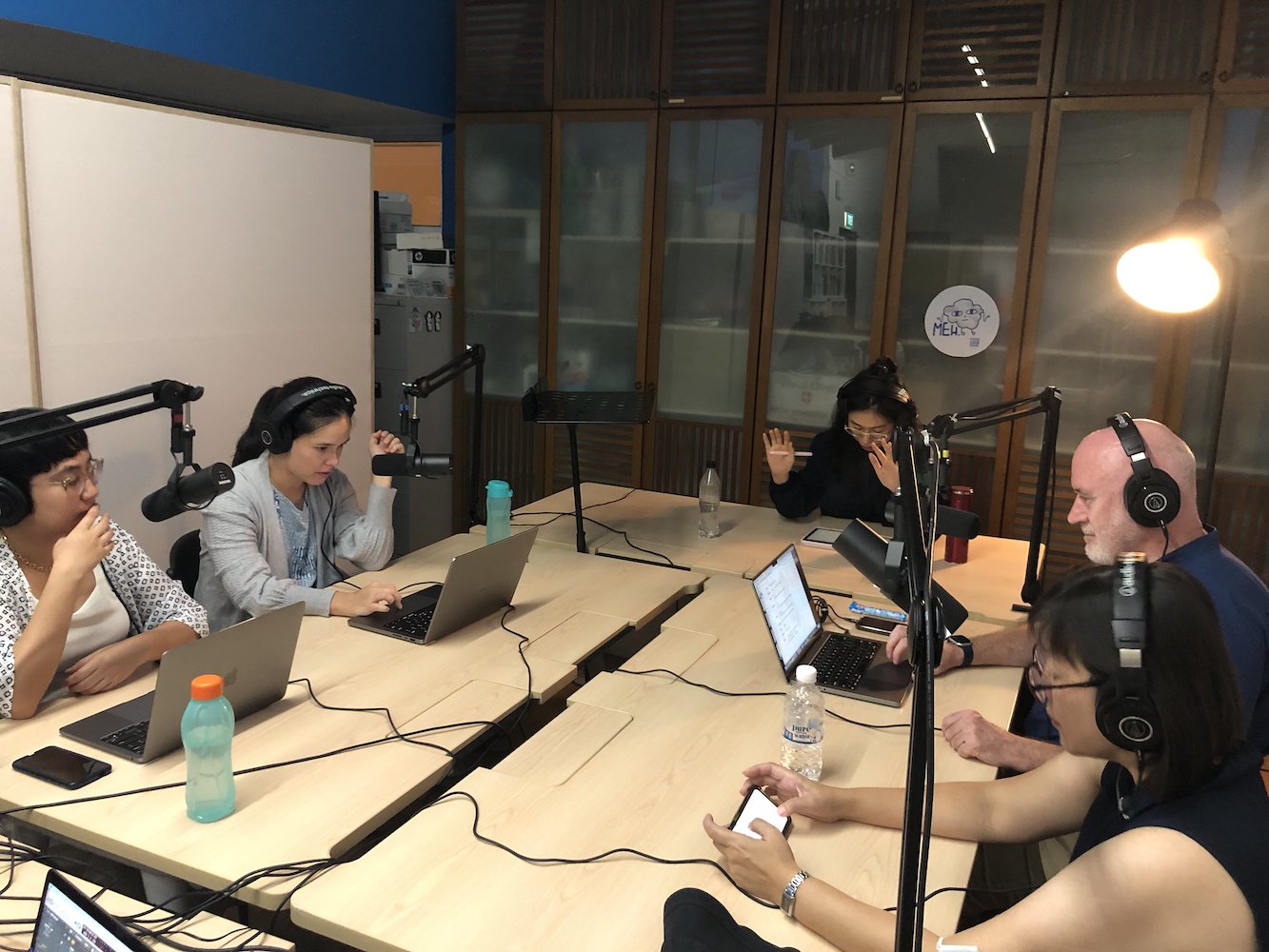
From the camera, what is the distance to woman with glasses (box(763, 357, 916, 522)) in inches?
119

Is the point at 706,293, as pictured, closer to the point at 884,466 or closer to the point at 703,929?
the point at 884,466

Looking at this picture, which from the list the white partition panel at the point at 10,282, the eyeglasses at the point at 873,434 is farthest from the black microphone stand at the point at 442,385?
the eyeglasses at the point at 873,434

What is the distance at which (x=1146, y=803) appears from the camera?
122 centimetres

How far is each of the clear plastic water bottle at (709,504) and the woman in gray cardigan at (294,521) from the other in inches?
37.5

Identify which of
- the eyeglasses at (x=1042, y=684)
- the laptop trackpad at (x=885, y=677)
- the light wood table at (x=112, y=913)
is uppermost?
the eyeglasses at (x=1042, y=684)

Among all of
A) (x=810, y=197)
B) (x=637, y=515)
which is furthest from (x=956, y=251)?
(x=637, y=515)

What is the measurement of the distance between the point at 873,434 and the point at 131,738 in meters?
2.19

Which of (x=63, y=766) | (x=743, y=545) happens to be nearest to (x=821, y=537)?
(x=743, y=545)

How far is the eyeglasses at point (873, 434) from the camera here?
304 centimetres

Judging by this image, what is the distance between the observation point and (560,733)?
1763 mm

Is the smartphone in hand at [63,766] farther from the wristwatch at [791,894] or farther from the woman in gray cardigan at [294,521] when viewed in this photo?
the wristwatch at [791,894]

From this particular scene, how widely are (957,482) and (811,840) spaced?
2742 mm

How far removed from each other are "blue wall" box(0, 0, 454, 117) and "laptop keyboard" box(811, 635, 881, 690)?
9.09 feet

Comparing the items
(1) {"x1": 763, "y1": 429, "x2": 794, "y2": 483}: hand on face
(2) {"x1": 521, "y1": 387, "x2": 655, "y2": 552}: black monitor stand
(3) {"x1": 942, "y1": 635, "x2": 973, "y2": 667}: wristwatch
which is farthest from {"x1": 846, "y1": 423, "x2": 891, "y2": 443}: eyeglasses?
(3) {"x1": 942, "y1": 635, "x2": 973, "y2": 667}: wristwatch
